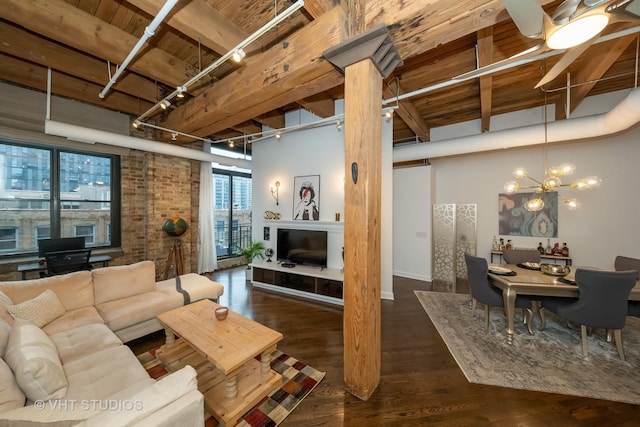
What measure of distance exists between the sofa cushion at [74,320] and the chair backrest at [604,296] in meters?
4.95

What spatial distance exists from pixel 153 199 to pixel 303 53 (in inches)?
165

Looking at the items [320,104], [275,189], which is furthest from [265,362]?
[320,104]

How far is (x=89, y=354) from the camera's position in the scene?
181 centimetres

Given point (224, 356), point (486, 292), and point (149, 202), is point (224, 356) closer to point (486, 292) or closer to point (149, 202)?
point (486, 292)

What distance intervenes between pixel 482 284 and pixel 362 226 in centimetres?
229

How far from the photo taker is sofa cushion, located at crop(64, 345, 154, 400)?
4.75 ft

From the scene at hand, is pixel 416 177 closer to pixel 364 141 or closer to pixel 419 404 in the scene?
pixel 364 141

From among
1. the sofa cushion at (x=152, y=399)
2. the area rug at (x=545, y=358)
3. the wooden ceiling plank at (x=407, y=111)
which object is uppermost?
the wooden ceiling plank at (x=407, y=111)

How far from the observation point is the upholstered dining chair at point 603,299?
2.26 metres

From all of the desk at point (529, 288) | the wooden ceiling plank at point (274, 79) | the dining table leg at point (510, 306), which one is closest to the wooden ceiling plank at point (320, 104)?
the wooden ceiling plank at point (274, 79)

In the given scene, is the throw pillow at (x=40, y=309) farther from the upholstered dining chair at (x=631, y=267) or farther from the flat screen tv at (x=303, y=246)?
the upholstered dining chair at (x=631, y=267)

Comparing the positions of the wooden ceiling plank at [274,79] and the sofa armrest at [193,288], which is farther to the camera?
the sofa armrest at [193,288]

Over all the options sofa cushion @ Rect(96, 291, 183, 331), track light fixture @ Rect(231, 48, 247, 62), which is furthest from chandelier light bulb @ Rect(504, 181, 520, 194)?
sofa cushion @ Rect(96, 291, 183, 331)

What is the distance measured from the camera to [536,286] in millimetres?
2635
